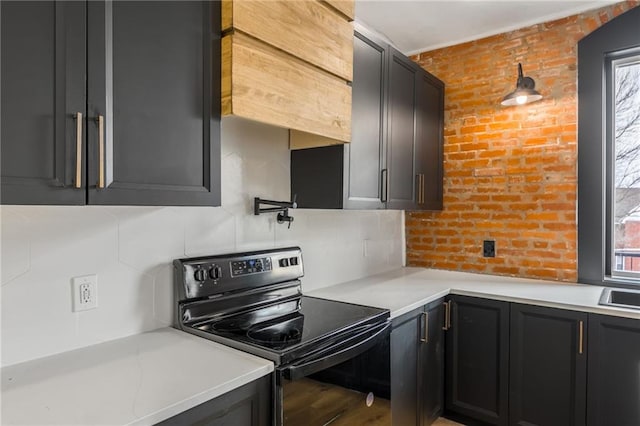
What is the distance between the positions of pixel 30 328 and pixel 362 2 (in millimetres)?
2395

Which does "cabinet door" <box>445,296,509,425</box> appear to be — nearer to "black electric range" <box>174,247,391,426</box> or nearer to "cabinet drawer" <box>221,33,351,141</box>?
"black electric range" <box>174,247,391,426</box>

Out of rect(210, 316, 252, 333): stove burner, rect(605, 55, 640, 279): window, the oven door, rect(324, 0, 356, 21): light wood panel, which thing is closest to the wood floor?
the oven door

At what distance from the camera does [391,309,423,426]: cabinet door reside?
2.03 meters

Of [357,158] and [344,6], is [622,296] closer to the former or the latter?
[357,158]

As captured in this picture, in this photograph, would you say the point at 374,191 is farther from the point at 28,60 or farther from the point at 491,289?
the point at 28,60

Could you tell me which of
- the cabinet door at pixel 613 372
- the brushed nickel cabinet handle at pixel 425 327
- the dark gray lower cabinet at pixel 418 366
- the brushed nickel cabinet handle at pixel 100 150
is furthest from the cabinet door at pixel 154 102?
the cabinet door at pixel 613 372

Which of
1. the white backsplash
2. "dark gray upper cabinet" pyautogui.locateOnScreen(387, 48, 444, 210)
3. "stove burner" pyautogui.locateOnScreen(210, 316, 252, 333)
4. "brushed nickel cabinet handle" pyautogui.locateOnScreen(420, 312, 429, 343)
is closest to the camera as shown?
the white backsplash

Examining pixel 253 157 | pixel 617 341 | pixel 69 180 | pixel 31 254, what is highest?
pixel 253 157

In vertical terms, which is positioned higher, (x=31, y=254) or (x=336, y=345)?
(x=31, y=254)

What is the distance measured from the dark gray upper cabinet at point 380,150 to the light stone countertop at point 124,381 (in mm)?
1006

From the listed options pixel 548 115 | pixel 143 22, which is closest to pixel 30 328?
pixel 143 22

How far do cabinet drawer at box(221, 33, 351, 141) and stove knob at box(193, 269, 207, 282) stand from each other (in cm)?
69

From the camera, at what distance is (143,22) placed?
48.9 inches

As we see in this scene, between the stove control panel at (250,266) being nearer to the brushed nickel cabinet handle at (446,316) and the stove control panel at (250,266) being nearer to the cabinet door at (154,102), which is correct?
the cabinet door at (154,102)
